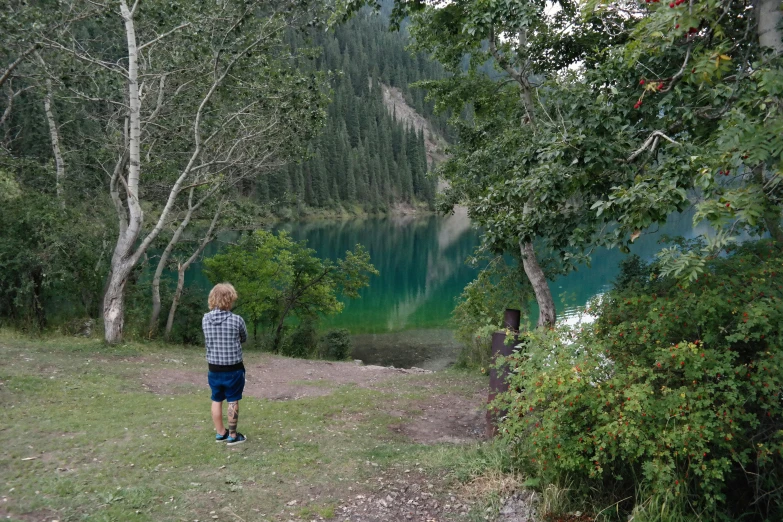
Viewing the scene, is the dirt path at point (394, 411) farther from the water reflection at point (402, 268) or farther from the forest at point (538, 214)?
the water reflection at point (402, 268)

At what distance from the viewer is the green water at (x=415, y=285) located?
26141 mm

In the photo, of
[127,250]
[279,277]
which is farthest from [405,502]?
[279,277]

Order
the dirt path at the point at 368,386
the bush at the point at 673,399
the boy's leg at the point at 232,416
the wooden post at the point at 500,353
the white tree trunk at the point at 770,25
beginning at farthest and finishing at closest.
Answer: the dirt path at the point at 368,386, the wooden post at the point at 500,353, the boy's leg at the point at 232,416, the white tree trunk at the point at 770,25, the bush at the point at 673,399

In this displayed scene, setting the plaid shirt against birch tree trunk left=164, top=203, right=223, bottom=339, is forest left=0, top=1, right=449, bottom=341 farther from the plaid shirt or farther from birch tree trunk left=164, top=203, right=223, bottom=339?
the plaid shirt

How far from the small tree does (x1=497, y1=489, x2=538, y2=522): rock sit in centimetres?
1659

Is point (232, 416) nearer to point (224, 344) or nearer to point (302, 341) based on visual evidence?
point (224, 344)

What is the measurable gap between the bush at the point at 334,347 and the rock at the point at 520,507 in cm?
1724

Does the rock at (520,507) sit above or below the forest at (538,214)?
below

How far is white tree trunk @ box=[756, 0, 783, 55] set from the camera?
556cm

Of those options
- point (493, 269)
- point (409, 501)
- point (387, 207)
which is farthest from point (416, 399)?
point (387, 207)

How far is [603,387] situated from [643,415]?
1.43ft

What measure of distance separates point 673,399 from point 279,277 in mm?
18291

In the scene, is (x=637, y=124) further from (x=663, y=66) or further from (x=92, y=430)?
(x=92, y=430)

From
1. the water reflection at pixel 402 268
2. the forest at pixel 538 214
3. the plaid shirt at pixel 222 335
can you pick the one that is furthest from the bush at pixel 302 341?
the plaid shirt at pixel 222 335
